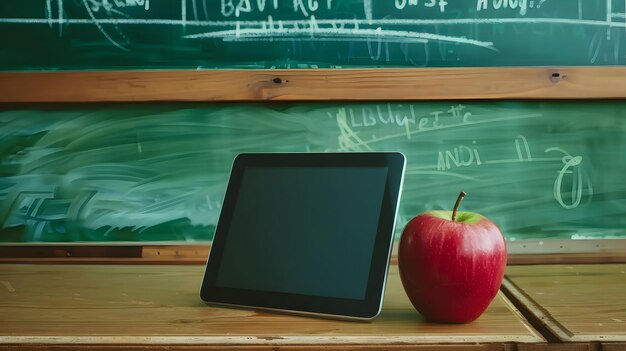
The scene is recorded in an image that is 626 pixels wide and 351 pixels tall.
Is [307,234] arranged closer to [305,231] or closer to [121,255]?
[305,231]

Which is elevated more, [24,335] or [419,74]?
[419,74]

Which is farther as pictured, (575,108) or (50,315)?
(575,108)

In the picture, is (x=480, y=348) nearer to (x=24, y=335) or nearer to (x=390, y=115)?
(x=24, y=335)

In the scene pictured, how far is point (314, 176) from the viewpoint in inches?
45.4

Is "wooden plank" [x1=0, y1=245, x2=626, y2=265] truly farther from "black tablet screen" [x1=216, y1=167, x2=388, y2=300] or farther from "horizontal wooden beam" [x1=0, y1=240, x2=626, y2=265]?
"black tablet screen" [x1=216, y1=167, x2=388, y2=300]

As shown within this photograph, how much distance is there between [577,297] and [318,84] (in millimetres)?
701

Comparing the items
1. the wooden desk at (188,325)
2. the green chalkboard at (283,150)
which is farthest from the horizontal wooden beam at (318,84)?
the wooden desk at (188,325)

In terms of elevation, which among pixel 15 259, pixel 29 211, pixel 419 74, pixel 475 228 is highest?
pixel 419 74

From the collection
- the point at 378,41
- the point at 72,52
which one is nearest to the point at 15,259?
the point at 72,52

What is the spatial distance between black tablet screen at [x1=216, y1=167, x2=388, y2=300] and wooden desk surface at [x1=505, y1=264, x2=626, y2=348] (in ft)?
0.98

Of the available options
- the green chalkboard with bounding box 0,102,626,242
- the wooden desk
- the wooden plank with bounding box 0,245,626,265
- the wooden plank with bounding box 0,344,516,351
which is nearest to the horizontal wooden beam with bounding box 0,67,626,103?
the green chalkboard with bounding box 0,102,626,242

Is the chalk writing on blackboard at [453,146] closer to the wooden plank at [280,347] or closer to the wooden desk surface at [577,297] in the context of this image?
the wooden desk surface at [577,297]

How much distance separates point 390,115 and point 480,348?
0.73 meters

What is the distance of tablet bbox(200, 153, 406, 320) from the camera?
3.41ft
